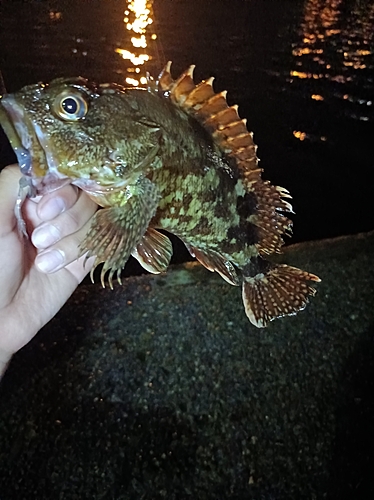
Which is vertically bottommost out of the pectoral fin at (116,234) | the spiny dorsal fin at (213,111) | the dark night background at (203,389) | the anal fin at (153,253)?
the dark night background at (203,389)

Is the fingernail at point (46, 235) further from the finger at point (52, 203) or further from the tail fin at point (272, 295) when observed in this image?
the tail fin at point (272, 295)

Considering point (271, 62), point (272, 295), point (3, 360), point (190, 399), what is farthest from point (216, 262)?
point (271, 62)

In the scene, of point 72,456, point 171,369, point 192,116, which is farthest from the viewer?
point 171,369

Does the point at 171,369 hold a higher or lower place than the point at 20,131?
lower

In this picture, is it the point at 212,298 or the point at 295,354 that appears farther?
the point at 212,298

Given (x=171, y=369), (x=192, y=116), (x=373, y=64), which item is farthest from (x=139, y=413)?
(x=373, y=64)

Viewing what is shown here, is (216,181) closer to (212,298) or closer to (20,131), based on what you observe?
(20,131)

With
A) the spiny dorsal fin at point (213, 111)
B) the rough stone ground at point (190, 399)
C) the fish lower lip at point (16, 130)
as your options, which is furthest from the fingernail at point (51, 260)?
the rough stone ground at point (190, 399)

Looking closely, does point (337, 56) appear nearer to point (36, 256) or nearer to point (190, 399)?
point (190, 399)
